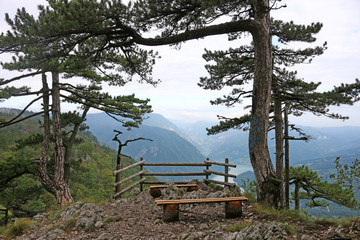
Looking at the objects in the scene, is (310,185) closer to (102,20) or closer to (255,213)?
(255,213)

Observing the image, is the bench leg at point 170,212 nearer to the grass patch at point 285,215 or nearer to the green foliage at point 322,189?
the grass patch at point 285,215

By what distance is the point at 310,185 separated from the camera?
1223cm

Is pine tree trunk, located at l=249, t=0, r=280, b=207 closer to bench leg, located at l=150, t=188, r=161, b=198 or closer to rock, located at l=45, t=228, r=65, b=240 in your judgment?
bench leg, located at l=150, t=188, r=161, b=198

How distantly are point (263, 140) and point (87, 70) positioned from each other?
9411mm

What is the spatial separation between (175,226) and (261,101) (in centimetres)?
372

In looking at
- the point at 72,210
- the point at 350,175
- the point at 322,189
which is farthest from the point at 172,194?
the point at 322,189

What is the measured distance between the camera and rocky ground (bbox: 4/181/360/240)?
360 centimetres

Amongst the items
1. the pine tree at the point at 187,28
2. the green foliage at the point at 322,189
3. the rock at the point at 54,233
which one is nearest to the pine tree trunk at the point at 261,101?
the pine tree at the point at 187,28

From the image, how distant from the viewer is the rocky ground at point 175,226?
3600mm

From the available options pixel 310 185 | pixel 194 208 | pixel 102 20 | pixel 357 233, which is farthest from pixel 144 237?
pixel 310 185

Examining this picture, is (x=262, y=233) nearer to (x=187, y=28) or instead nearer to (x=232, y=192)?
(x=232, y=192)

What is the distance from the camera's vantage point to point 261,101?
19.4 ft

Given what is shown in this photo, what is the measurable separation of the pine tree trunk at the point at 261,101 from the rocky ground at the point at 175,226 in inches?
40.9

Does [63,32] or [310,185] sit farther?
[310,185]
